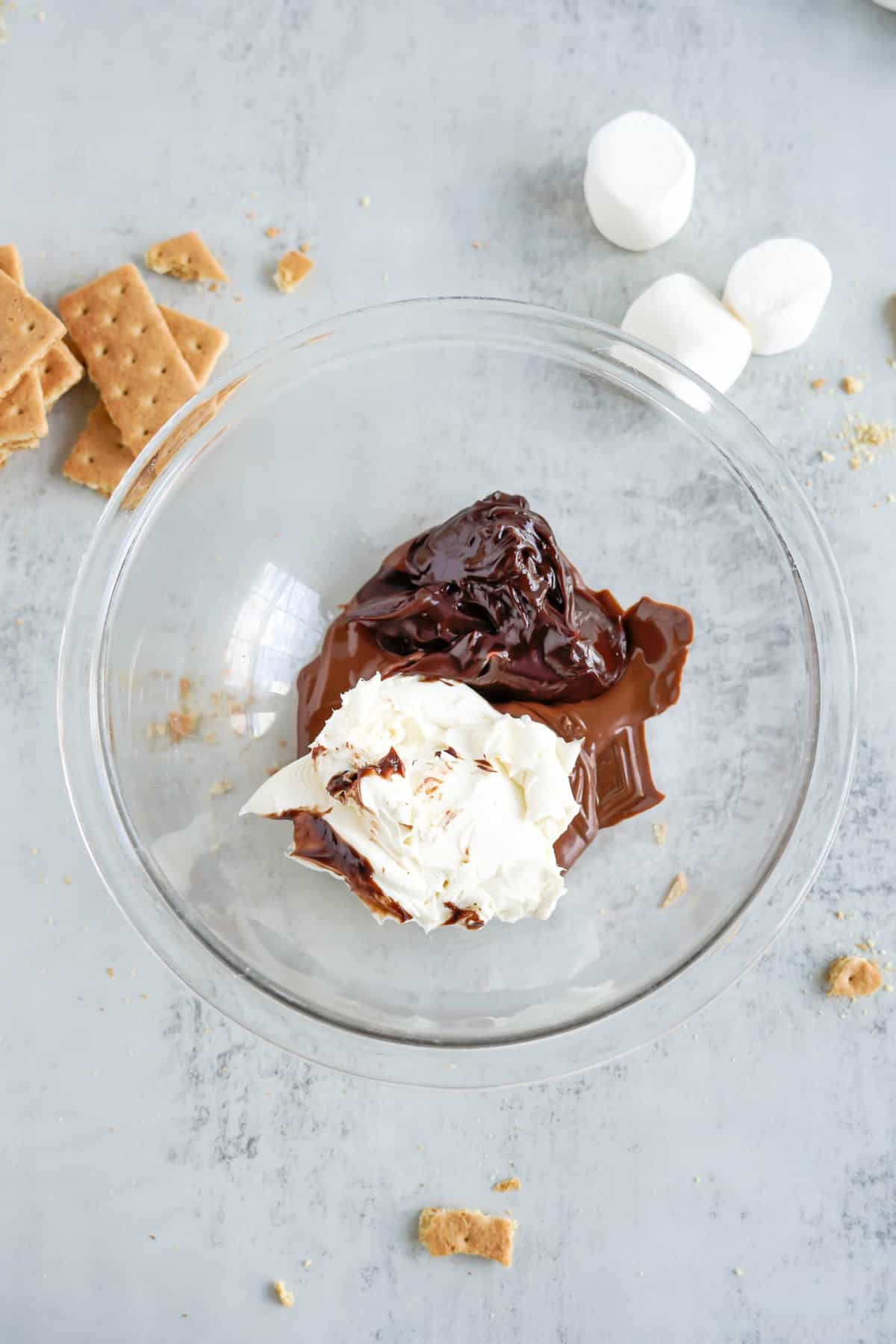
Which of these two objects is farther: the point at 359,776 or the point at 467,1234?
the point at 467,1234

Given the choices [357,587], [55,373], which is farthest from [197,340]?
[357,587]

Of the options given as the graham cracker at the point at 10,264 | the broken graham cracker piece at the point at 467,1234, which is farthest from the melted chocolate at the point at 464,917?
the graham cracker at the point at 10,264

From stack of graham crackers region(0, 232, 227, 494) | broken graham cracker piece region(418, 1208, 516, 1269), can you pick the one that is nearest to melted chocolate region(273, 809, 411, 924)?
broken graham cracker piece region(418, 1208, 516, 1269)

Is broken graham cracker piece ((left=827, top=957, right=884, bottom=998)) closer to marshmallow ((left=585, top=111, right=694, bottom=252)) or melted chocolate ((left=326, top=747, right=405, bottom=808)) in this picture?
melted chocolate ((left=326, top=747, right=405, bottom=808))

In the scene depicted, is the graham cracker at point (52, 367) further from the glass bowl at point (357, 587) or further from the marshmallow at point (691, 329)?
the marshmallow at point (691, 329)

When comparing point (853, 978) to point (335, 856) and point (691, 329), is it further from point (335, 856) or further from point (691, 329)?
point (691, 329)

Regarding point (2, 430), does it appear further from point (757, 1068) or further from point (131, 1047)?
point (757, 1068)
